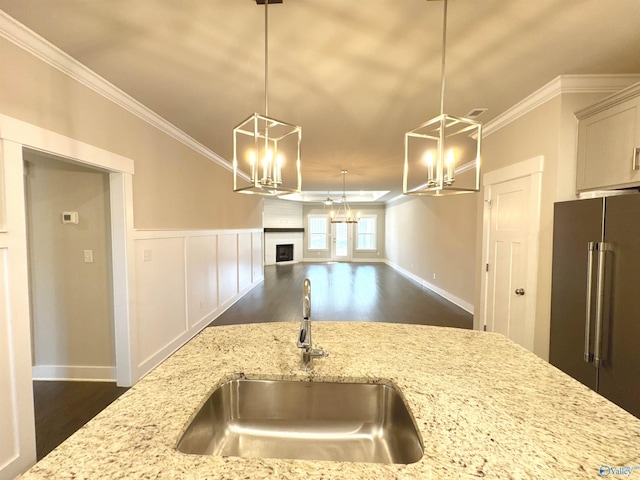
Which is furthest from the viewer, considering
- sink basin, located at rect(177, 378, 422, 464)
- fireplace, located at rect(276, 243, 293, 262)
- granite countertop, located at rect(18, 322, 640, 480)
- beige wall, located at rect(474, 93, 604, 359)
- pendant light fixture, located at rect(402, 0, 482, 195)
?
fireplace, located at rect(276, 243, 293, 262)

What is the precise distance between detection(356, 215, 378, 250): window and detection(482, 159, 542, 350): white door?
8.62 meters

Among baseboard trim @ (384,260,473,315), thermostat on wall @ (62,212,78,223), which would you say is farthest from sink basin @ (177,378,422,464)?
baseboard trim @ (384,260,473,315)

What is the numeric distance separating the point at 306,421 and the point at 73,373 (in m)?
2.87

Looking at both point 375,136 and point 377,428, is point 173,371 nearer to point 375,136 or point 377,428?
point 377,428

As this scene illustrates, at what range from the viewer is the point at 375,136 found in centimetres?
340

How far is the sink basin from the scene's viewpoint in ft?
3.37

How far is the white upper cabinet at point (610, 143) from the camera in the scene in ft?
5.82

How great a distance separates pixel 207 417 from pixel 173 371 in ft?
0.81

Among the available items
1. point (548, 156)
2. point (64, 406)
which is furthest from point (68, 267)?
point (548, 156)

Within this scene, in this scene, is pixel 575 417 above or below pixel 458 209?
below

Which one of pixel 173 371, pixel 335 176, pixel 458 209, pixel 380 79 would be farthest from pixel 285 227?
pixel 173 371

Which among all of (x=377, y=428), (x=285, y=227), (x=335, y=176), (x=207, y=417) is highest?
(x=335, y=176)

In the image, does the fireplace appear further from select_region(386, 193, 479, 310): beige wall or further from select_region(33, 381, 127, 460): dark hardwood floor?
select_region(33, 381, 127, 460): dark hardwood floor

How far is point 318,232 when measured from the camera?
11.8 m
